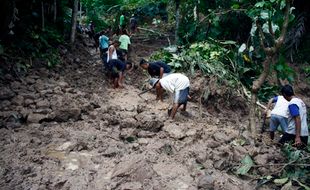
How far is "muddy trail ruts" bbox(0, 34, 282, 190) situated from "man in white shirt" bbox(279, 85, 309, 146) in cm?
48

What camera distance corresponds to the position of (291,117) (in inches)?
225

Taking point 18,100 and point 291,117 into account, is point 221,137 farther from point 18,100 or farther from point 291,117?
point 18,100

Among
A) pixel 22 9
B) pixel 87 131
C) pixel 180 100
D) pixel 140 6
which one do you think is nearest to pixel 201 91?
pixel 180 100

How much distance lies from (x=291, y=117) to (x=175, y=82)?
225cm

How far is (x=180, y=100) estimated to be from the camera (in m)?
6.86

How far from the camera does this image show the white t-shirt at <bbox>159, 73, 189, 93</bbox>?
6.82 metres

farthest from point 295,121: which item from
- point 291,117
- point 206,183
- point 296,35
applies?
point 296,35

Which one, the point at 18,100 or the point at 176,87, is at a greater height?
the point at 176,87

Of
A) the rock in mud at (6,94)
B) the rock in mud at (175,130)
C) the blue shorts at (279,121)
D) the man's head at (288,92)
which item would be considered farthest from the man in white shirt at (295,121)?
the rock in mud at (6,94)

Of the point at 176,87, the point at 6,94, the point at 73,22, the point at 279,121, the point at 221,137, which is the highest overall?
the point at 73,22

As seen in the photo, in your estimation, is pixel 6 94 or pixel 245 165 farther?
pixel 6 94

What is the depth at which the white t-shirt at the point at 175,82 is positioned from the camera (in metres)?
6.82

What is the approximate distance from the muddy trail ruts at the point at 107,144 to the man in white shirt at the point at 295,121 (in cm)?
48

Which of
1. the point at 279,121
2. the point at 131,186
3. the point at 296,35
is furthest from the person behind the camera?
the point at 296,35
